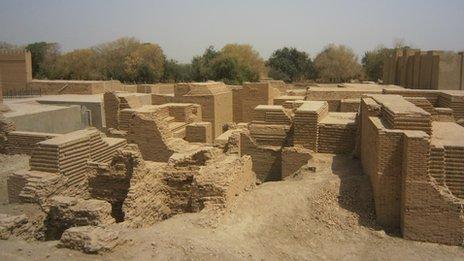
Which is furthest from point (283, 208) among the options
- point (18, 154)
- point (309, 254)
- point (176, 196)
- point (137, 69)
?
point (137, 69)

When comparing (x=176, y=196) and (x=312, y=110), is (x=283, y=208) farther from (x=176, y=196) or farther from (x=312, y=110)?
(x=312, y=110)

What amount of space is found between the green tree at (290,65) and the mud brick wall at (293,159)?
37.6 m

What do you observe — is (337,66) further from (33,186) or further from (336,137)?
(33,186)

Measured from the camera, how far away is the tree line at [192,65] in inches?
1613

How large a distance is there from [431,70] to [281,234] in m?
14.4

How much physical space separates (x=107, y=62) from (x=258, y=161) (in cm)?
3686

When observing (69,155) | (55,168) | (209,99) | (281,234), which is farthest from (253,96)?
(281,234)

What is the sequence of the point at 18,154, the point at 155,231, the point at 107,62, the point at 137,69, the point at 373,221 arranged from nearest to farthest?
the point at 155,231
the point at 373,221
the point at 18,154
the point at 137,69
the point at 107,62

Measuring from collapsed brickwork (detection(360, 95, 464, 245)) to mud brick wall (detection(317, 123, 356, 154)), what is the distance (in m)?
2.64

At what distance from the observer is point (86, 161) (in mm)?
9773

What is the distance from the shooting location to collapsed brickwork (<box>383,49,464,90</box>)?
18047mm

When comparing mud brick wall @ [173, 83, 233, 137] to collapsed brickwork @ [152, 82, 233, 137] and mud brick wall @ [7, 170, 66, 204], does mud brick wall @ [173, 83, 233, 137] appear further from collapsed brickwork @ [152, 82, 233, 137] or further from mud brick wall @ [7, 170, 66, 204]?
mud brick wall @ [7, 170, 66, 204]

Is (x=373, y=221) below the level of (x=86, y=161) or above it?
below

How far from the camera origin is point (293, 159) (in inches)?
436
